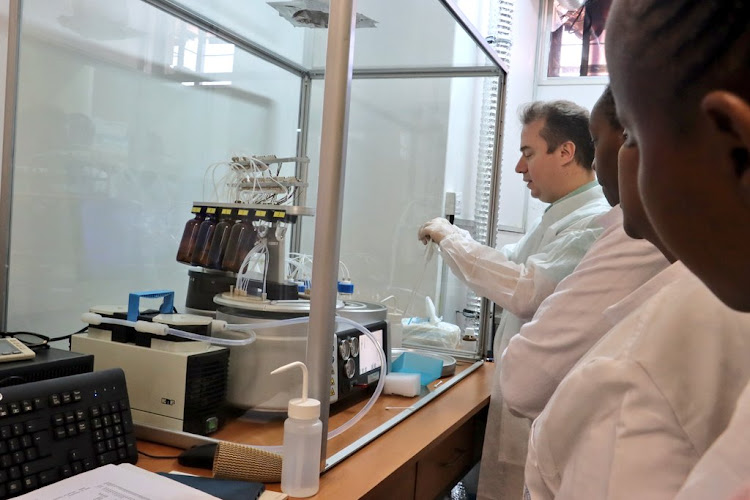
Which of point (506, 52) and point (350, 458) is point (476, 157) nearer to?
point (506, 52)

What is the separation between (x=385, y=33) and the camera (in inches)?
76.9

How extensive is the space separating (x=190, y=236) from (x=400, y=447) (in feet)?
2.35

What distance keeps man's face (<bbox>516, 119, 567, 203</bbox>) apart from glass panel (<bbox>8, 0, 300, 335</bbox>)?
0.73 m

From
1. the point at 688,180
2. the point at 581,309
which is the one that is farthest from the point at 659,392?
the point at 581,309

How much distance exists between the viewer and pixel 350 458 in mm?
1121

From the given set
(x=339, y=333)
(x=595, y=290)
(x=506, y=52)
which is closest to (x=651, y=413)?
(x=595, y=290)

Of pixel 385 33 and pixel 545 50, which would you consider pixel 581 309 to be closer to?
pixel 385 33

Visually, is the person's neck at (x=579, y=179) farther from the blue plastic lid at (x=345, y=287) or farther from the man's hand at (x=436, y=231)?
the blue plastic lid at (x=345, y=287)

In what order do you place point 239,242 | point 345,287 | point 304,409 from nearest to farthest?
point 304,409 < point 239,242 < point 345,287

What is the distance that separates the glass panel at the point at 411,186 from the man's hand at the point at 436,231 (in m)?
0.16

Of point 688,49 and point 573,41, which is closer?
point 688,49

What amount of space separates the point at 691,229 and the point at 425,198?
1.91 m

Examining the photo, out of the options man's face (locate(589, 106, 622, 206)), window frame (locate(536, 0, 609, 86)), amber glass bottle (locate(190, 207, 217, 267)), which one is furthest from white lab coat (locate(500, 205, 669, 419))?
window frame (locate(536, 0, 609, 86))

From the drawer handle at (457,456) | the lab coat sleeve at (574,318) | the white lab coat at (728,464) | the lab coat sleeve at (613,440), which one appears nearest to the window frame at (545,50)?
the drawer handle at (457,456)
